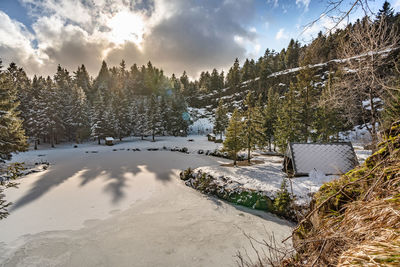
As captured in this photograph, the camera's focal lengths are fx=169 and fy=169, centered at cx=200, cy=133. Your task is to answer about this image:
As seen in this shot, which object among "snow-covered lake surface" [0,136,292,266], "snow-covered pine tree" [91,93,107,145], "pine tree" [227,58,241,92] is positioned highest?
"pine tree" [227,58,241,92]

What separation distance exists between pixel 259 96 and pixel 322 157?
130 feet

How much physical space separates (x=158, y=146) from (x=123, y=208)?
26.4 metres

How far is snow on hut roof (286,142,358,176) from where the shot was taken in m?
11.6

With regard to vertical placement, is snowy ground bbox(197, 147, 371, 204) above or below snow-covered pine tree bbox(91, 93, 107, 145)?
below

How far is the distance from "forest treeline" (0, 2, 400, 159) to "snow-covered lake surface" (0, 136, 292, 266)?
4.60 meters

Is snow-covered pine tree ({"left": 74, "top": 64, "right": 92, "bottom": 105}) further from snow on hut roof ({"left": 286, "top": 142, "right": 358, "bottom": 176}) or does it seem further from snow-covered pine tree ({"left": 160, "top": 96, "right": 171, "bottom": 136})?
snow on hut roof ({"left": 286, "top": 142, "right": 358, "bottom": 176})

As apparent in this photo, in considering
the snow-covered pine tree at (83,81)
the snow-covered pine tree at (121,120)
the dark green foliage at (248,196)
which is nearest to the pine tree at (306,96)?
the dark green foliage at (248,196)

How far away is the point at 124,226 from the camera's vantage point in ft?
27.9

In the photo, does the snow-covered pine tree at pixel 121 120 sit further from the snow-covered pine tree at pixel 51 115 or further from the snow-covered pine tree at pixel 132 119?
the snow-covered pine tree at pixel 51 115

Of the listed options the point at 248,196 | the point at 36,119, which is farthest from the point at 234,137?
the point at 36,119

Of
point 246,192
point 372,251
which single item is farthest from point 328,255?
point 246,192

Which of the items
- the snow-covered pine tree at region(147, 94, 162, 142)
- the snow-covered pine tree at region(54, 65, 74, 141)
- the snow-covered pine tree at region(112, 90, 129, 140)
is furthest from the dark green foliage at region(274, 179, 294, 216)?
the snow-covered pine tree at region(54, 65, 74, 141)

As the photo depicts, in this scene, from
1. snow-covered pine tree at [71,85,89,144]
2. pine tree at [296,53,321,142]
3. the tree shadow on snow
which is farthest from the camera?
snow-covered pine tree at [71,85,89,144]

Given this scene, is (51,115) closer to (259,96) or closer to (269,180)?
(269,180)
